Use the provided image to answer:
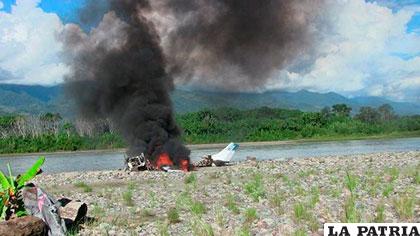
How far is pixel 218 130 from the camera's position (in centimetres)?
12650

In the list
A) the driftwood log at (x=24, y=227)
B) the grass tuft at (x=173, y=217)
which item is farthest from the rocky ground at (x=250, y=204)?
the driftwood log at (x=24, y=227)

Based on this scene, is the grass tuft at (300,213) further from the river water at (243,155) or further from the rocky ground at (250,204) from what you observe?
→ the river water at (243,155)

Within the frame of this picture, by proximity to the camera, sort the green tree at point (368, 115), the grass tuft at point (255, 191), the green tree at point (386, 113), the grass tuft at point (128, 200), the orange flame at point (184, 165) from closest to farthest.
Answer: the grass tuft at point (255, 191) < the grass tuft at point (128, 200) < the orange flame at point (184, 165) < the green tree at point (368, 115) < the green tree at point (386, 113)

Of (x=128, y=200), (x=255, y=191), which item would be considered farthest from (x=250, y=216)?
(x=128, y=200)

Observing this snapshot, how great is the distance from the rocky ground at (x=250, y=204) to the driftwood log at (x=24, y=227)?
195 cm

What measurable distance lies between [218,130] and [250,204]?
106 meters

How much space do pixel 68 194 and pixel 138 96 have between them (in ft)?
62.7

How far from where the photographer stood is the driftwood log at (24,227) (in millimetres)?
14234

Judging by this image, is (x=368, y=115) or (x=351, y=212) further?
(x=368, y=115)

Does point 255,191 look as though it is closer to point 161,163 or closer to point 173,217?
point 173,217

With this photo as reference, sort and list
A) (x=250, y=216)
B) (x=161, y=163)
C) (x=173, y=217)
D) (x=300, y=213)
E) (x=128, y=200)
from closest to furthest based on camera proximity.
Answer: (x=300, y=213)
(x=250, y=216)
(x=173, y=217)
(x=128, y=200)
(x=161, y=163)

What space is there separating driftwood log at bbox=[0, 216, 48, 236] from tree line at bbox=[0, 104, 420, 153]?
9780 cm

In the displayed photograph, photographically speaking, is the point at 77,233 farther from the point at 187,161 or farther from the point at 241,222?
the point at 187,161

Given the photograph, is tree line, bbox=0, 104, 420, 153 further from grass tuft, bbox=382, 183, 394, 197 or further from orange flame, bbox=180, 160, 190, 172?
grass tuft, bbox=382, 183, 394, 197
